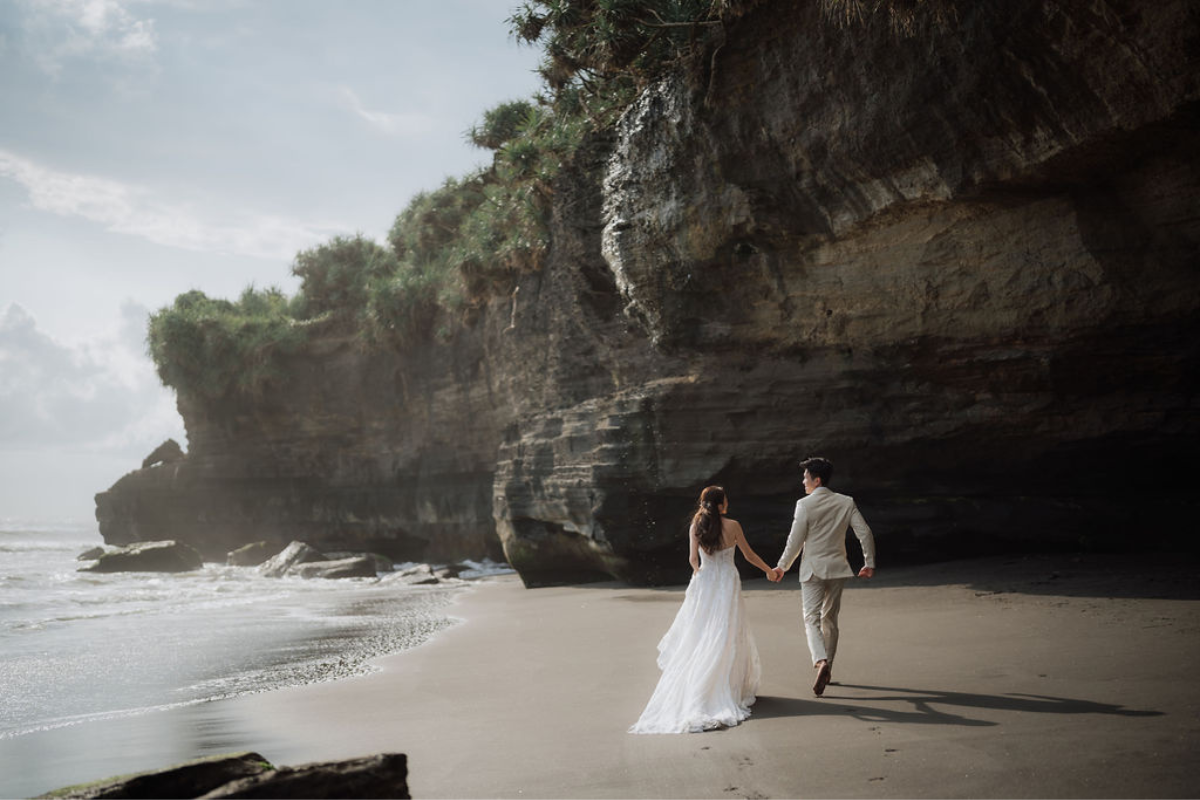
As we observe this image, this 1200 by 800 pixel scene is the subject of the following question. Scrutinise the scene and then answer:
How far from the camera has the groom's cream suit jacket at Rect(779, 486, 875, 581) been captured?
5.85 m

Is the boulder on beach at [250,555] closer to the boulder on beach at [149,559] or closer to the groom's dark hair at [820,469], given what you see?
the boulder on beach at [149,559]

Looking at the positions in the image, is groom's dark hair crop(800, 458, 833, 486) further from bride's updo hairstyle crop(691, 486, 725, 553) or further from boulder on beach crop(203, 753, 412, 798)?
boulder on beach crop(203, 753, 412, 798)

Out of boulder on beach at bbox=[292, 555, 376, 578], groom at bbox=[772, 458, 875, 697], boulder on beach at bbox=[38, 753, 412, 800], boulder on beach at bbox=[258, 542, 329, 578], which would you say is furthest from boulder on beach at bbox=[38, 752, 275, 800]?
boulder on beach at bbox=[258, 542, 329, 578]

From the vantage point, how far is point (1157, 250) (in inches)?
385

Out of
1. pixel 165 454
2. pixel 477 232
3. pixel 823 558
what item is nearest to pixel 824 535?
pixel 823 558

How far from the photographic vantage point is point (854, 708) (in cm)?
511

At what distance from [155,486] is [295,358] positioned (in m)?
7.92

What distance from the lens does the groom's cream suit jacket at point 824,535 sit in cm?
585

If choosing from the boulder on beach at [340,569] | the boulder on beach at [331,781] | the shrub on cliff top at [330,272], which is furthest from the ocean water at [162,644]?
the shrub on cliff top at [330,272]

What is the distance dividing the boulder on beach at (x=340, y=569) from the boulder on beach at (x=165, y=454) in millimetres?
16401

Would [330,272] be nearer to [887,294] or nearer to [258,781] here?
[887,294]

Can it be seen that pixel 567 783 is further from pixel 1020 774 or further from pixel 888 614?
pixel 888 614

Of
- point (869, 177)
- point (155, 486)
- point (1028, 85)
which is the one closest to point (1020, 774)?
point (1028, 85)

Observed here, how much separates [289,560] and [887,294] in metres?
16.3
